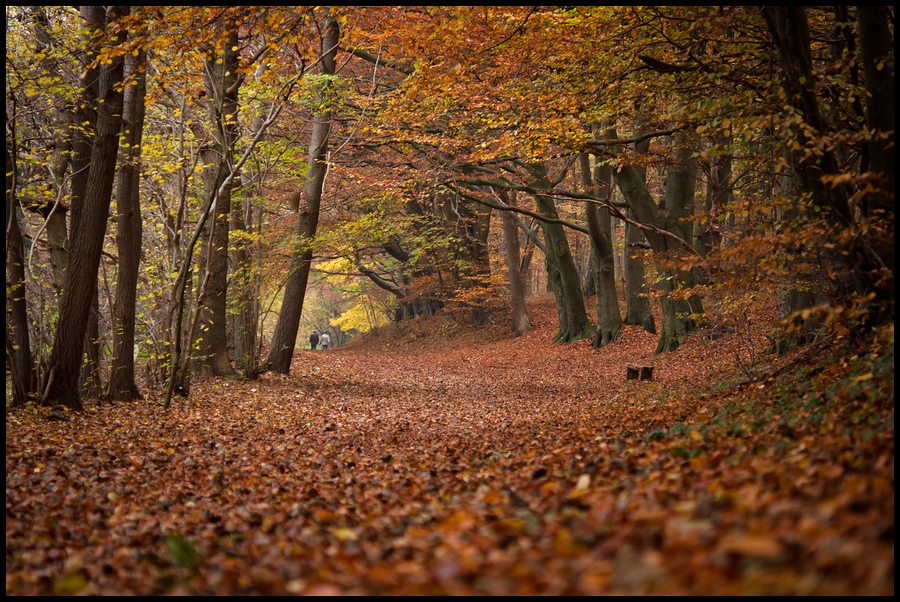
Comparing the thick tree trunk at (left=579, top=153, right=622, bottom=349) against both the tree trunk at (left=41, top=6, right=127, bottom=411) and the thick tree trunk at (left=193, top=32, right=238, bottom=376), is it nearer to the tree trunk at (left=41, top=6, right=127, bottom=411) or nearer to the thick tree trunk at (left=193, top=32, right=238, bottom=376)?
the thick tree trunk at (left=193, top=32, right=238, bottom=376)

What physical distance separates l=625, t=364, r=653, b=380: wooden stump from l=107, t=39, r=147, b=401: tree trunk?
951cm

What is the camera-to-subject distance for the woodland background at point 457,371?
3521 millimetres

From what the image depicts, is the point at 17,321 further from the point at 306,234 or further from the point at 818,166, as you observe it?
the point at 818,166

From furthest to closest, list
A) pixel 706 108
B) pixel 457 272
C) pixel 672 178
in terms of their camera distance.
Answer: pixel 457 272 < pixel 672 178 < pixel 706 108

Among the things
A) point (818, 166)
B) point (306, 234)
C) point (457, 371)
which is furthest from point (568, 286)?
point (818, 166)

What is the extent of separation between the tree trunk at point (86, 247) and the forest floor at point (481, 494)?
0.75 m

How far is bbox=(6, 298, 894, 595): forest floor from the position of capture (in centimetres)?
283

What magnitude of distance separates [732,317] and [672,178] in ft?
23.7

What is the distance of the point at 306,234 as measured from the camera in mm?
16750

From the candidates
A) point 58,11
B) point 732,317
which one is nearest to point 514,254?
point 732,317

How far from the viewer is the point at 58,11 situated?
35.6 feet

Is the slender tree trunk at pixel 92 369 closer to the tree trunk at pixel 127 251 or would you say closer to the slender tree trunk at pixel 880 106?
the tree trunk at pixel 127 251

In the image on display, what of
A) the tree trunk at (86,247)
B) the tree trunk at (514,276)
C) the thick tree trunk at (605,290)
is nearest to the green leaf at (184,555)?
Result: the tree trunk at (86,247)

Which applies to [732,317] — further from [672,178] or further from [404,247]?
[404,247]
